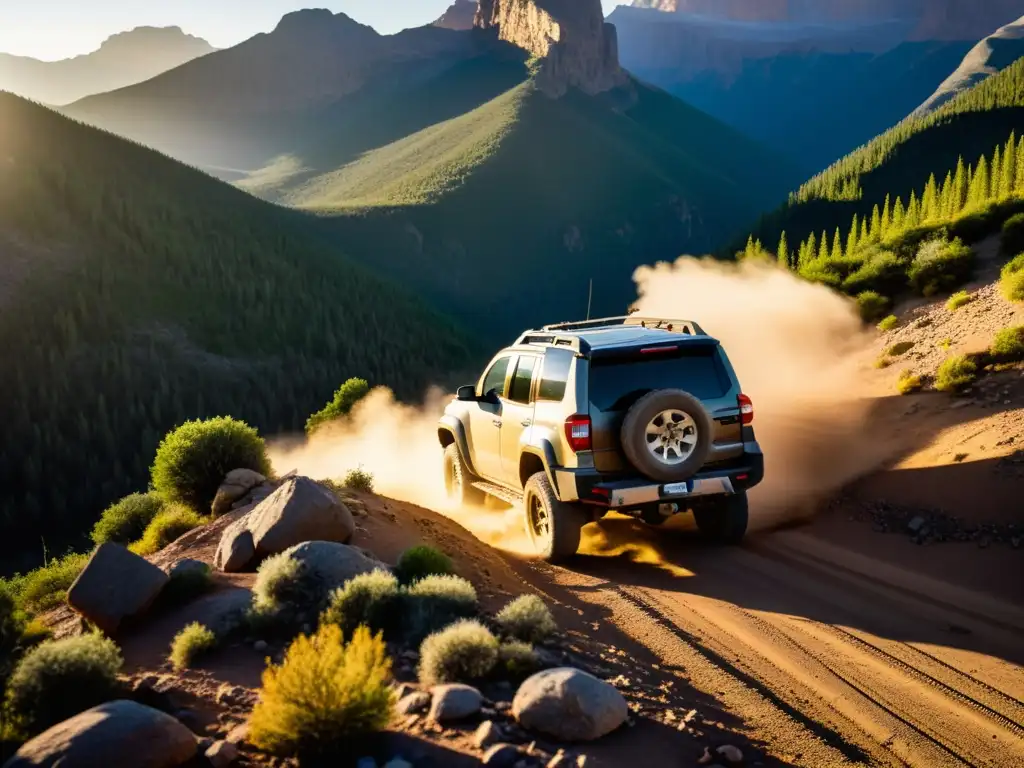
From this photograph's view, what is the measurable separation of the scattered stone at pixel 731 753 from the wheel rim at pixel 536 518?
15.5 ft

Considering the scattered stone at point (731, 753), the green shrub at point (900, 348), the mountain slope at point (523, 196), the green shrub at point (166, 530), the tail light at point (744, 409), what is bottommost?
the green shrub at point (166, 530)

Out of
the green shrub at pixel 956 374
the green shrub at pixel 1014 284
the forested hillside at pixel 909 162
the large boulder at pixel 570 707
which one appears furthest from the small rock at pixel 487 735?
the forested hillside at pixel 909 162

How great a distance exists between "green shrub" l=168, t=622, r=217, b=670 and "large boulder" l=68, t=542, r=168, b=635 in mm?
828

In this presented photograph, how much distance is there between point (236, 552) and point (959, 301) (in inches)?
600

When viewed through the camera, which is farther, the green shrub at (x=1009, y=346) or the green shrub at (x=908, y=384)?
the green shrub at (x=908, y=384)

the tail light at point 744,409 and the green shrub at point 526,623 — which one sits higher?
the tail light at point 744,409

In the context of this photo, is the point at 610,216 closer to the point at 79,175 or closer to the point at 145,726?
the point at 79,175

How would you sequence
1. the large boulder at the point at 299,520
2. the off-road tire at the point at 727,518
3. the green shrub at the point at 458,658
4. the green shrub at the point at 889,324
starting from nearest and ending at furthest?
the green shrub at the point at 458,658 → the large boulder at the point at 299,520 → the off-road tire at the point at 727,518 → the green shrub at the point at 889,324

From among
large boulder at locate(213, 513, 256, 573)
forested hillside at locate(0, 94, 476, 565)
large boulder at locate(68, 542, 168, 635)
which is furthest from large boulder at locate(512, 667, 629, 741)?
forested hillside at locate(0, 94, 476, 565)

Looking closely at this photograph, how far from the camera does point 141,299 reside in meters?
65.7

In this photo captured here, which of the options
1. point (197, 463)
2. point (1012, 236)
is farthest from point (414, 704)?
point (1012, 236)

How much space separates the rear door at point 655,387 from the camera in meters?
8.43

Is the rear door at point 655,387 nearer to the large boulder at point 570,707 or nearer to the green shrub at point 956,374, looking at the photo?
the large boulder at point 570,707

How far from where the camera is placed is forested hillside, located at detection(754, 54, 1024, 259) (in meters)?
108
